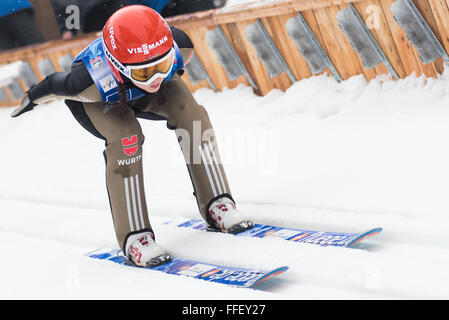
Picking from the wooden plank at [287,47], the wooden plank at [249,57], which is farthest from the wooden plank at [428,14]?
the wooden plank at [249,57]

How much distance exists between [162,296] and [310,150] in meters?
2.07

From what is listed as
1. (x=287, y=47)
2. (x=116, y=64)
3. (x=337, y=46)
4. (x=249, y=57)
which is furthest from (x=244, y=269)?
(x=249, y=57)

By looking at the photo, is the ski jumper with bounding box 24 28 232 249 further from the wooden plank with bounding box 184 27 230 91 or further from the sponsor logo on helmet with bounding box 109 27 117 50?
the wooden plank with bounding box 184 27 230 91

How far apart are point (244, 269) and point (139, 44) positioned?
1.11 meters

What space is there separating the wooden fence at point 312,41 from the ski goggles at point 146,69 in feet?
6.96

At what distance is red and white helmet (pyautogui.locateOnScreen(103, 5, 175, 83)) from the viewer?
2.96 meters

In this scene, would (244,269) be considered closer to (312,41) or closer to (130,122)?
(130,122)

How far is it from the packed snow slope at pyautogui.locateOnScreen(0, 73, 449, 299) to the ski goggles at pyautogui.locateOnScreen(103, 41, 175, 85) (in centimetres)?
91

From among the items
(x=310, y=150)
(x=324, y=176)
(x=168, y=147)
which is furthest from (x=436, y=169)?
(x=168, y=147)

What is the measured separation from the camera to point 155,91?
10.3ft

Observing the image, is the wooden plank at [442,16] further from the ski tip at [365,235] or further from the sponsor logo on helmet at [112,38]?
the sponsor logo on helmet at [112,38]
